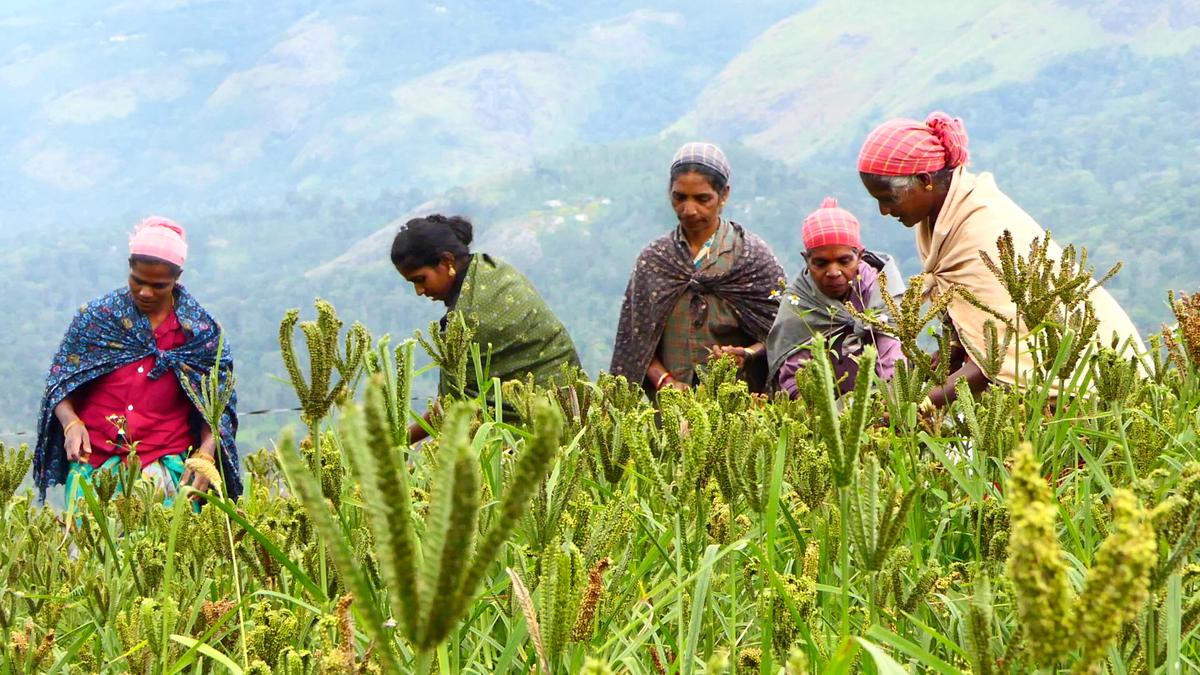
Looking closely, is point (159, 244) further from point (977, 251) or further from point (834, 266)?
point (977, 251)

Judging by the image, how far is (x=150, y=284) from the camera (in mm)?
6367

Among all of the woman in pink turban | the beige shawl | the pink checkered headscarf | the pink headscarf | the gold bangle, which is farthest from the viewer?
the pink headscarf

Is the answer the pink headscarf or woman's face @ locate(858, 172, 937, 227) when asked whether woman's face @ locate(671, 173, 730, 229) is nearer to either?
woman's face @ locate(858, 172, 937, 227)

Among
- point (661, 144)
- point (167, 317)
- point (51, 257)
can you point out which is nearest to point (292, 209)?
point (51, 257)

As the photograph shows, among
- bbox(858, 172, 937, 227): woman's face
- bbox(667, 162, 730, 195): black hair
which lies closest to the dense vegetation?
bbox(858, 172, 937, 227): woman's face

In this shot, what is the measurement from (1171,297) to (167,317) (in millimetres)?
5332

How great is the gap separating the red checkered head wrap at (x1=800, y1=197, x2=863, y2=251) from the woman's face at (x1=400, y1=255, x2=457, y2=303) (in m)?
1.89

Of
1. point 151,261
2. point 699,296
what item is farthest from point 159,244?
point 699,296

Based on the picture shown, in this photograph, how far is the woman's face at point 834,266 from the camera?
5.80 metres

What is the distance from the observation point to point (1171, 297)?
2447mm

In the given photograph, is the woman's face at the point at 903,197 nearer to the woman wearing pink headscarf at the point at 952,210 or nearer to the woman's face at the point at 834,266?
the woman wearing pink headscarf at the point at 952,210

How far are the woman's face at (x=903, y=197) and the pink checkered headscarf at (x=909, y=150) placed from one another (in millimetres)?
37

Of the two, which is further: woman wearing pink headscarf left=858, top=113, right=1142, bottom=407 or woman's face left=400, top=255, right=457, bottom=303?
woman's face left=400, top=255, right=457, bottom=303

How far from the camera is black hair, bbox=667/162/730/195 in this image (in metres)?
6.34
